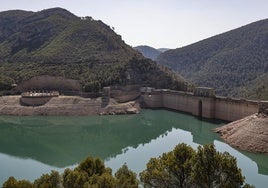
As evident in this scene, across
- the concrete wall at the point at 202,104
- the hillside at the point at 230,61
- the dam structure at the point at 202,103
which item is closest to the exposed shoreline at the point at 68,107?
the dam structure at the point at 202,103

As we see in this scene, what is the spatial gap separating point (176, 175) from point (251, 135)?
22244mm

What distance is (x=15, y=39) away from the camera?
99125 millimetres

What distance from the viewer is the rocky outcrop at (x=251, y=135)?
3459 cm

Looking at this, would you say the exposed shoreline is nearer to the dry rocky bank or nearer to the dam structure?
the dry rocky bank

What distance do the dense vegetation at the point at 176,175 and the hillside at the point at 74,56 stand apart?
46.8 m

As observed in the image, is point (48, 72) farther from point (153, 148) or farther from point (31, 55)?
point (153, 148)

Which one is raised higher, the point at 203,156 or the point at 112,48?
the point at 112,48

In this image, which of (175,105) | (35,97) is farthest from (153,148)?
(35,97)

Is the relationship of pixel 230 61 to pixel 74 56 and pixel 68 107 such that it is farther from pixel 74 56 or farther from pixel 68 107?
pixel 68 107

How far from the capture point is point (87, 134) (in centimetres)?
4709

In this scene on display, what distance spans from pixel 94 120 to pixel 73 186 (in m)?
39.0

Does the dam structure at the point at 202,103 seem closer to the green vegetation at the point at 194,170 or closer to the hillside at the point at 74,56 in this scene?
the hillside at the point at 74,56

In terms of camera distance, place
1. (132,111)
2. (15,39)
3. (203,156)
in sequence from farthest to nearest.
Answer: (15,39)
(132,111)
(203,156)

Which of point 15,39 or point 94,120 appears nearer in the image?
point 94,120
